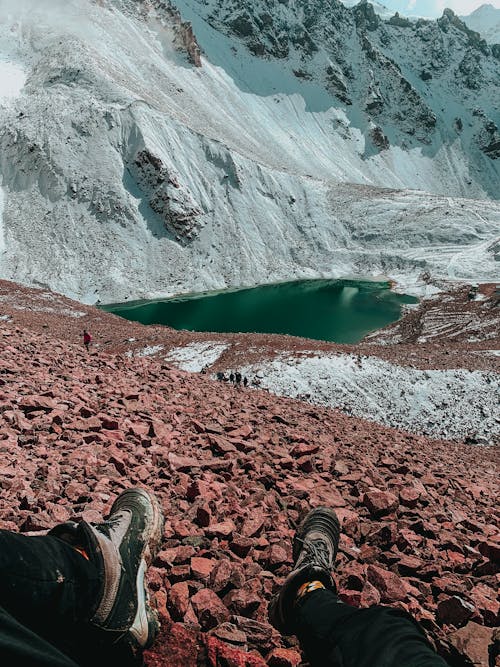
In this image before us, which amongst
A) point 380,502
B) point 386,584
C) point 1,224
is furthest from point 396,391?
point 1,224

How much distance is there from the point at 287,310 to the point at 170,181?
26.9m

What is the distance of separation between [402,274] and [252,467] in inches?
2623

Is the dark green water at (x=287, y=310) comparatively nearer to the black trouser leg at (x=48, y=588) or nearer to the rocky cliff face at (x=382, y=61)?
the black trouser leg at (x=48, y=588)

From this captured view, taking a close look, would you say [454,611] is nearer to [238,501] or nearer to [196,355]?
[238,501]

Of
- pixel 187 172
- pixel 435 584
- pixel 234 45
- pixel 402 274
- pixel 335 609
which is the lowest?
pixel 435 584

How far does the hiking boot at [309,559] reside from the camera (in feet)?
9.68

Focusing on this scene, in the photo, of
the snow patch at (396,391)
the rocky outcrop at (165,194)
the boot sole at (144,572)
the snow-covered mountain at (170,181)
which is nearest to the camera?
the boot sole at (144,572)

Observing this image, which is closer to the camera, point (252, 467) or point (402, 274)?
point (252, 467)

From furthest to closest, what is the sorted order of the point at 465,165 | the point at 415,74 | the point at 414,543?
1. the point at 415,74
2. the point at 465,165
3. the point at 414,543

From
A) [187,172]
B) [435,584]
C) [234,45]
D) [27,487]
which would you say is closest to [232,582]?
[435,584]

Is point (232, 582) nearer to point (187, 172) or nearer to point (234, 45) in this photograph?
point (187, 172)

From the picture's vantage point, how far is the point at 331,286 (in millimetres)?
62875

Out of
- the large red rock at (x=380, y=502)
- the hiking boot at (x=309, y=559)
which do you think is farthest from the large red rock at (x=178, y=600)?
the large red rock at (x=380, y=502)

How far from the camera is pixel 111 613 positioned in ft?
7.85
